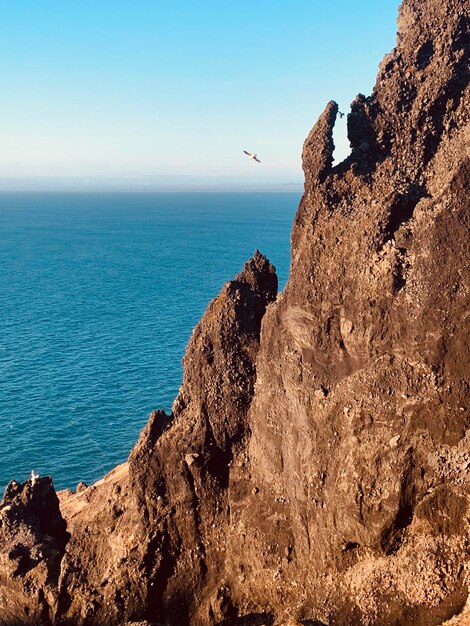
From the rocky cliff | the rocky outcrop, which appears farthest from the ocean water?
the rocky cliff

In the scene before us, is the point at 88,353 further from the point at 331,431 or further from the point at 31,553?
the point at 331,431

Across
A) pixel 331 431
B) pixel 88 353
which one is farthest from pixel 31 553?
pixel 88 353

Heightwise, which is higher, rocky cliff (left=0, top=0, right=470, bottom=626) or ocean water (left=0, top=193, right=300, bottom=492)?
rocky cliff (left=0, top=0, right=470, bottom=626)

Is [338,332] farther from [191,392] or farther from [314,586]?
[314,586]

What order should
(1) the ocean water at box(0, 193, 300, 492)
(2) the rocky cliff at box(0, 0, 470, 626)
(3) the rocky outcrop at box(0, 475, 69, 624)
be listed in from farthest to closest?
(1) the ocean water at box(0, 193, 300, 492) < (3) the rocky outcrop at box(0, 475, 69, 624) < (2) the rocky cliff at box(0, 0, 470, 626)

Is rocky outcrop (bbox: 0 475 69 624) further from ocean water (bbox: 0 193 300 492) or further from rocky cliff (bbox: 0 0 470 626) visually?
ocean water (bbox: 0 193 300 492)

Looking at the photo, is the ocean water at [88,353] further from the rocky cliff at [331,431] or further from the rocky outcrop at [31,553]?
the rocky cliff at [331,431]

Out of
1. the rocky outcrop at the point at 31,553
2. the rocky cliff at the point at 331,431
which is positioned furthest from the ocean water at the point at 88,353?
the rocky cliff at the point at 331,431

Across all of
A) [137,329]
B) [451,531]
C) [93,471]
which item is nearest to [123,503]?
[451,531]

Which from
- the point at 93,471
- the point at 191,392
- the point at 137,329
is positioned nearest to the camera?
the point at 191,392
